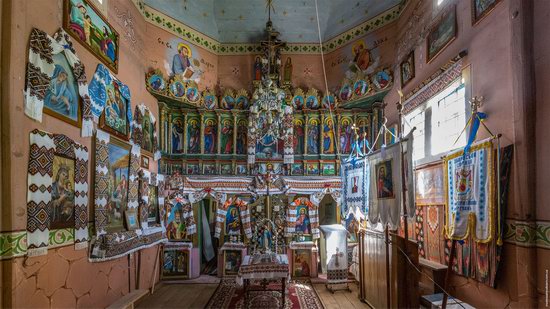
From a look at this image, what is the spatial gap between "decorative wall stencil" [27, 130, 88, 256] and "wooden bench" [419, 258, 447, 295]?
198 inches

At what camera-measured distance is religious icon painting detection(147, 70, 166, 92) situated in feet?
23.3

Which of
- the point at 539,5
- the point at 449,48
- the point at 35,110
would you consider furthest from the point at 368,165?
the point at 35,110

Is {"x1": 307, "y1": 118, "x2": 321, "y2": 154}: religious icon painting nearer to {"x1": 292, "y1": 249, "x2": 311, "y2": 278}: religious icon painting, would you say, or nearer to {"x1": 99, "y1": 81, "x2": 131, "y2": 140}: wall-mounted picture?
{"x1": 292, "y1": 249, "x2": 311, "y2": 278}: religious icon painting

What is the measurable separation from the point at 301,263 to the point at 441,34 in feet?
18.9

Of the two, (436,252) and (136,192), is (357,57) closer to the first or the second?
(436,252)

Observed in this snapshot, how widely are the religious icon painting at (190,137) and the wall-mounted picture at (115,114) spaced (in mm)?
2407

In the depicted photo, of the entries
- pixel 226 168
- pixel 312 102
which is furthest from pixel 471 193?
pixel 226 168

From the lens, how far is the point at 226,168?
8.39m

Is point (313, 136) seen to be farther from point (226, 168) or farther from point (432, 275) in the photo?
point (432, 275)

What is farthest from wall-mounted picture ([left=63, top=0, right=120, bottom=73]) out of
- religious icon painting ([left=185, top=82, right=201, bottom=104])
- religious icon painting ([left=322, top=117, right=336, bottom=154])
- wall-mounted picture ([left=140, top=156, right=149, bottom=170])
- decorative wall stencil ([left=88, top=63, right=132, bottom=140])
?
religious icon painting ([left=322, top=117, right=336, bottom=154])

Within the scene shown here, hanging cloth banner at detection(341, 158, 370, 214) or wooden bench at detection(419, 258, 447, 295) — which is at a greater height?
hanging cloth banner at detection(341, 158, 370, 214)

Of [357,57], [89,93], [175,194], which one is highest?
[357,57]

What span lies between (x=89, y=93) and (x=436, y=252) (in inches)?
229

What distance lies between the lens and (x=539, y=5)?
314 centimetres
